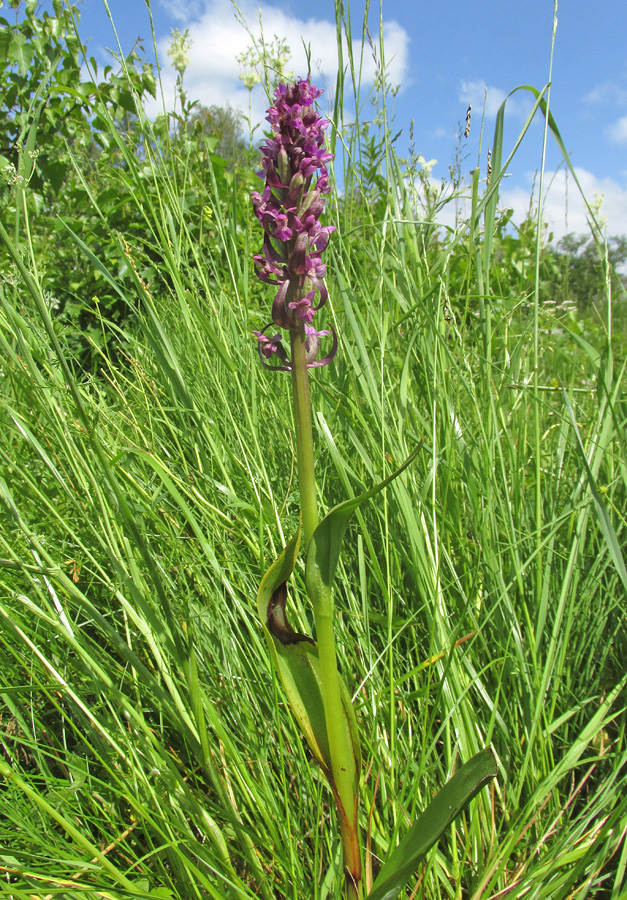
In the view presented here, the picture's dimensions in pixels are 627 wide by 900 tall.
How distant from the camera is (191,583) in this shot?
4.22 feet

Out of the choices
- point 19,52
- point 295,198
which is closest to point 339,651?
point 295,198

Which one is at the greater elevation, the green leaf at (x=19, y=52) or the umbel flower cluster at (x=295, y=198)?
the green leaf at (x=19, y=52)

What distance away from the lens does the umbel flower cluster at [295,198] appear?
33.6 inches

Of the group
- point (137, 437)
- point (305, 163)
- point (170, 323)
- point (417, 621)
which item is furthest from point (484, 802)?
point (170, 323)

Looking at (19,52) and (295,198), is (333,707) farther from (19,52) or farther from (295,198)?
(19,52)

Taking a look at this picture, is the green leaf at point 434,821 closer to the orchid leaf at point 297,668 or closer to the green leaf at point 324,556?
the orchid leaf at point 297,668

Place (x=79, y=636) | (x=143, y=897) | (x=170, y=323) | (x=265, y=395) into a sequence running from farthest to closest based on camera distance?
(x=170, y=323)
(x=265, y=395)
(x=79, y=636)
(x=143, y=897)

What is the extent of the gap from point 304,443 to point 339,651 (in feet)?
1.54

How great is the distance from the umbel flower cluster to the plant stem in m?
0.06

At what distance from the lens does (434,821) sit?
2.32ft

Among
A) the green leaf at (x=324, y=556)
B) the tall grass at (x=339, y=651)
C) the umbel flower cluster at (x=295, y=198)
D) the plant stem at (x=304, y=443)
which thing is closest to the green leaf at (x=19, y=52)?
the tall grass at (x=339, y=651)

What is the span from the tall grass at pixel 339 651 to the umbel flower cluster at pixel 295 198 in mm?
270

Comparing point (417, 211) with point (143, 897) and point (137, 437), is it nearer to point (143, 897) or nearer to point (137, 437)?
point (137, 437)

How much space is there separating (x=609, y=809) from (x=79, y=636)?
0.94 metres
